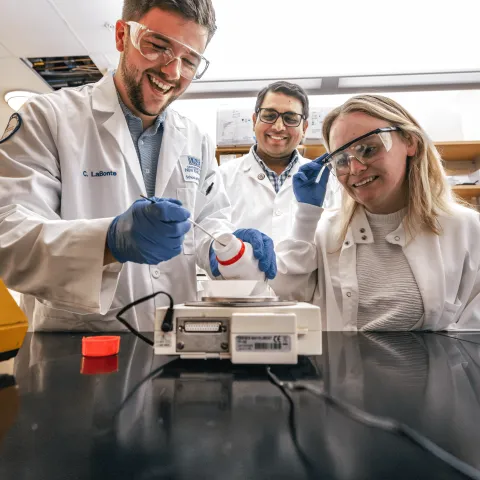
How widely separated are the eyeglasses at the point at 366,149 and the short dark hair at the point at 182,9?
1.94 feet

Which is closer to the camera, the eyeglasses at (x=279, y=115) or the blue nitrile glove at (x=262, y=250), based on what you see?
the blue nitrile glove at (x=262, y=250)

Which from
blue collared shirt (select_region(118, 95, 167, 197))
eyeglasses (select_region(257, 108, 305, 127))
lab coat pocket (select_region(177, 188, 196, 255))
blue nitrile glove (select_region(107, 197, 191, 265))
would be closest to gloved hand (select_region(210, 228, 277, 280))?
lab coat pocket (select_region(177, 188, 196, 255))

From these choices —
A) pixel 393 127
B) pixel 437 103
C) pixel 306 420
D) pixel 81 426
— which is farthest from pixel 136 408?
pixel 437 103

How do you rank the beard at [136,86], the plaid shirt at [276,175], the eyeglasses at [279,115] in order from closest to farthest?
1. the beard at [136,86]
2. the eyeglasses at [279,115]
3. the plaid shirt at [276,175]

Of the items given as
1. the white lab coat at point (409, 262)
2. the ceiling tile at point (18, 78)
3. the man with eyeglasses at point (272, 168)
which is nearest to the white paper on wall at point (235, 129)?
the man with eyeglasses at point (272, 168)

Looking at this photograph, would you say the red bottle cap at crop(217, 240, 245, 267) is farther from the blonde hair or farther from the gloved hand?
the blonde hair

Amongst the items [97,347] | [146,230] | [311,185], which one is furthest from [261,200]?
[97,347]

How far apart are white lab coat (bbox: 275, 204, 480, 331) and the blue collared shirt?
0.53 meters

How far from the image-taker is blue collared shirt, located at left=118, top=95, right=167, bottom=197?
51.6 inches

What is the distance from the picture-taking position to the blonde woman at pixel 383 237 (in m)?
1.26

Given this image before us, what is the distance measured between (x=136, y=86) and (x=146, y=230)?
640mm

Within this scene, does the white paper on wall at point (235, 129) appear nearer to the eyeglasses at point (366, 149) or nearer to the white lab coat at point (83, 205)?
the white lab coat at point (83, 205)

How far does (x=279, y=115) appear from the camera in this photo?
2.18m

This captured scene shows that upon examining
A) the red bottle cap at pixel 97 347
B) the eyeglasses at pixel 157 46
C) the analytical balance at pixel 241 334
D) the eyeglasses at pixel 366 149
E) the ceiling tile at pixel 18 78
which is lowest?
the red bottle cap at pixel 97 347
